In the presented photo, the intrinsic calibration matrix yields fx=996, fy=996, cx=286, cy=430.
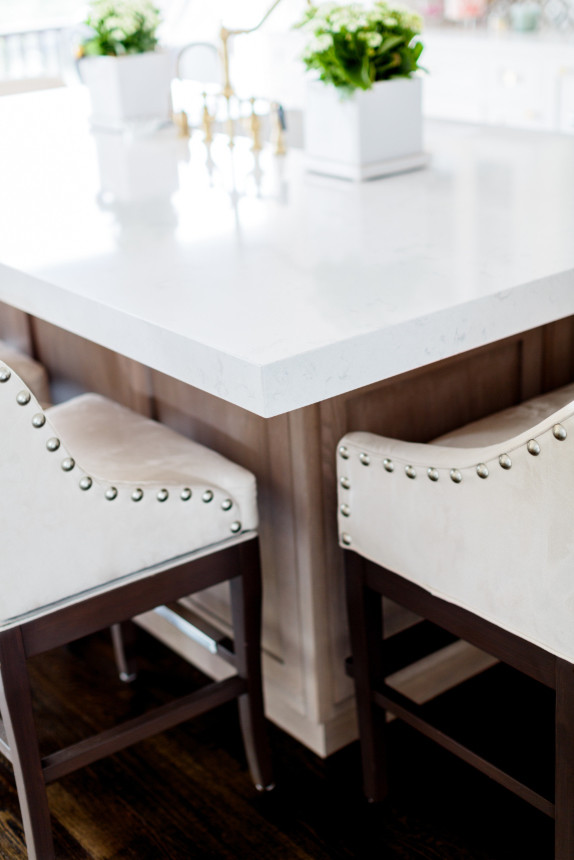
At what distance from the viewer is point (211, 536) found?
59.4 inches

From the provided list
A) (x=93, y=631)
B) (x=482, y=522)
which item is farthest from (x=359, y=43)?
(x=93, y=631)

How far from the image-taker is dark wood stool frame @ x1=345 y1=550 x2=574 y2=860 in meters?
1.29

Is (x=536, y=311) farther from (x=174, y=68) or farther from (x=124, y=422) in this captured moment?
(x=174, y=68)

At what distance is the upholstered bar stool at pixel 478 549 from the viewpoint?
3.88ft

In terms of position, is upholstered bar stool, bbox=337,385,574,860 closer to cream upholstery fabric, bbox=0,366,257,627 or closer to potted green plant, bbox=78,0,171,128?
cream upholstery fabric, bbox=0,366,257,627

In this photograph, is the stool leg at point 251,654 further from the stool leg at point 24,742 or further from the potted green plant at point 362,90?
the potted green plant at point 362,90

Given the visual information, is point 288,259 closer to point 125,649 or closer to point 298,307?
point 298,307

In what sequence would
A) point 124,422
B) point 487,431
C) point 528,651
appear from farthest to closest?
1. point 124,422
2. point 487,431
3. point 528,651

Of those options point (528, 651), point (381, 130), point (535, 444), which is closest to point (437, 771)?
point (528, 651)

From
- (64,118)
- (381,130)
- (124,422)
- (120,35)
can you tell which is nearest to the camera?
(124,422)

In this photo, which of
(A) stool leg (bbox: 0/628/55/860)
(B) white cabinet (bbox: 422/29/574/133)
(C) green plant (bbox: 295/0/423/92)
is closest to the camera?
(A) stool leg (bbox: 0/628/55/860)

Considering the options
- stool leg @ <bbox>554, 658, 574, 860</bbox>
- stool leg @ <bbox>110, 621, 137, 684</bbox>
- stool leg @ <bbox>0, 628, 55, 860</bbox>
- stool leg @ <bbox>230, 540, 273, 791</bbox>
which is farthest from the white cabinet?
stool leg @ <bbox>0, 628, 55, 860</bbox>

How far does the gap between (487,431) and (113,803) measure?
914 millimetres

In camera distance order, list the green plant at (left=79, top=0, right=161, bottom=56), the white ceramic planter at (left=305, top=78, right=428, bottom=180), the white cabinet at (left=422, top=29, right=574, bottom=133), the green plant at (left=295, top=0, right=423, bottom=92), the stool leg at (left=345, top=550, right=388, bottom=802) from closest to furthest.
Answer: the stool leg at (left=345, top=550, right=388, bottom=802), the green plant at (left=295, top=0, right=423, bottom=92), the white ceramic planter at (left=305, top=78, right=428, bottom=180), the green plant at (left=79, top=0, right=161, bottom=56), the white cabinet at (left=422, top=29, right=574, bottom=133)
